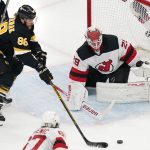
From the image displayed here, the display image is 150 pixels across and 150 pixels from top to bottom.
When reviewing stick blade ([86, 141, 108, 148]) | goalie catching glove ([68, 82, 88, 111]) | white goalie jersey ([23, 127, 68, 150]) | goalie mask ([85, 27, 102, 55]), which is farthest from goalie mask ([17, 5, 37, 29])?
white goalie jersey ([23, 127, 68, 150])

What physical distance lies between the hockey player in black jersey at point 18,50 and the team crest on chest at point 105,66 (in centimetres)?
47

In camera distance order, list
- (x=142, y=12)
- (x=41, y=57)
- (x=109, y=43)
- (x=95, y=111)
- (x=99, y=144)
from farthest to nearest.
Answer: (x=142, y=12)
(x=109, y=43)
(x=41, y=57)
(x=95, y=111)
(x=99, y=144)

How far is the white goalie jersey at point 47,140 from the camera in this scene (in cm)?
255

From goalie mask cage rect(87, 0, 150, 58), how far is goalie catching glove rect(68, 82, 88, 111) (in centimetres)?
87

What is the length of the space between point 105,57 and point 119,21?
3.40 feet

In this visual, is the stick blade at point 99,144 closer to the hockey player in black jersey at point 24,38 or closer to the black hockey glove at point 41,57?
the hockey player in black jersey at point 24,38

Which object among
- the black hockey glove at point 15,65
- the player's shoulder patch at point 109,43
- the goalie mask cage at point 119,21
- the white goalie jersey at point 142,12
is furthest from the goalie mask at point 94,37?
the goalie mask cage at point 119,21

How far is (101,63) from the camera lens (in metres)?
3.91

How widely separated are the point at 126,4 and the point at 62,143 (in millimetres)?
2464

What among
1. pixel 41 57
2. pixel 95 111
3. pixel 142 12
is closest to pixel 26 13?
pixel 41 57

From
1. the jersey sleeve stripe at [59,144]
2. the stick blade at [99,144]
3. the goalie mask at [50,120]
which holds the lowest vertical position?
the stick blade at [99,144]

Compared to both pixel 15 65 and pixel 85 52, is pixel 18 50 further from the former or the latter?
pixel 85 52

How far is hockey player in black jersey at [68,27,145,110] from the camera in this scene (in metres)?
3.82

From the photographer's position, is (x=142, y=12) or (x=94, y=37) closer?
(x=94, y=37)
